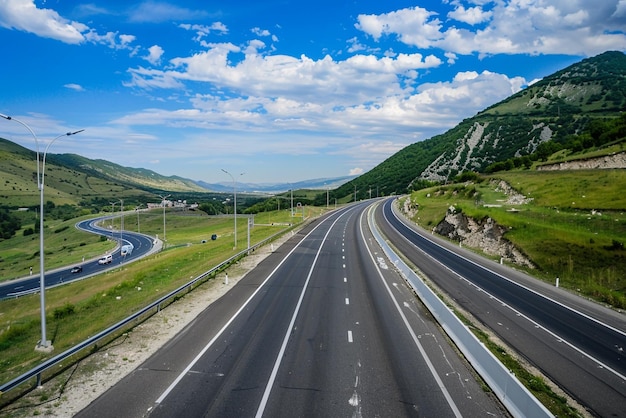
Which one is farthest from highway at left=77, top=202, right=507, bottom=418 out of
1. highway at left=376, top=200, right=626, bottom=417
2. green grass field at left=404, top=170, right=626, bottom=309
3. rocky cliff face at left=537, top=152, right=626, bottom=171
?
rocky cliff face at left=537, top=152, right=626, bottom=171

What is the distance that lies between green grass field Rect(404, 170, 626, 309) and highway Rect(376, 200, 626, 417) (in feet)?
9.22

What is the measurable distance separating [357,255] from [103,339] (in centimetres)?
3100

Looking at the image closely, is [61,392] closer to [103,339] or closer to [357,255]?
[103,339]

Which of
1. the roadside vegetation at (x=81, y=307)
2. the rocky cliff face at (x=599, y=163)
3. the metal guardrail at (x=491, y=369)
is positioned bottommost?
the roadside vegetation at (x=81, y=307)

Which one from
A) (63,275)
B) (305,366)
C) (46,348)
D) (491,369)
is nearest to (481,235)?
(491,369)

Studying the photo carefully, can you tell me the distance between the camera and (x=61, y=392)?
11.9 m

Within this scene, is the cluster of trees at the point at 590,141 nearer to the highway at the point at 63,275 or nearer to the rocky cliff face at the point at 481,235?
the rocky cliff face at the point at 481,235

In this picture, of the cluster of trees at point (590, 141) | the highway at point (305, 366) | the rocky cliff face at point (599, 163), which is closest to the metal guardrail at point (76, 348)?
the highway at point (305, 366)

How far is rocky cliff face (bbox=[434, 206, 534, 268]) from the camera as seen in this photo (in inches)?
1642

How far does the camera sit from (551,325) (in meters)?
20.5

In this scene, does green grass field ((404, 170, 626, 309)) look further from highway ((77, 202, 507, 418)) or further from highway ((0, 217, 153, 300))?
highway ((0, 217, 153, 300))

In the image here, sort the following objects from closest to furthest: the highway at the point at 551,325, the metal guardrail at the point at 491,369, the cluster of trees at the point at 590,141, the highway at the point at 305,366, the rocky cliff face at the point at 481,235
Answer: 1. the metal guardrail at the point at 491,369
2. the highway at the point at 305,366
3. the highway at the point at 551,325
4. the rocky cliff face at the point at 481,235
5. the cluster of trees at the point at 590,141

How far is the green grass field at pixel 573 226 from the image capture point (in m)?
30.2

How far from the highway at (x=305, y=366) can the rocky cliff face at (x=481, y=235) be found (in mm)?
20753
